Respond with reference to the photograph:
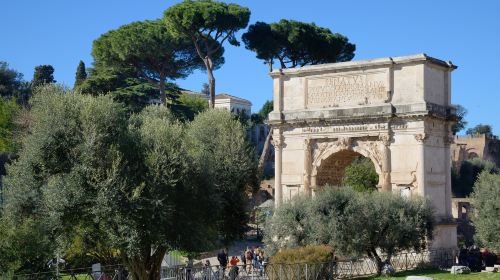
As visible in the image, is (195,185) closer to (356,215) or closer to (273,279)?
(273,279)

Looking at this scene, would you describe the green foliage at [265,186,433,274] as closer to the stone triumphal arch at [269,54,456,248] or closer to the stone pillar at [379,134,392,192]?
the stone triumphal arch at [269,54,456,248]

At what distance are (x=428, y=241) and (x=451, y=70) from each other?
6491 mm

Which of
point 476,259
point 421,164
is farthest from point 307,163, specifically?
point 476,259

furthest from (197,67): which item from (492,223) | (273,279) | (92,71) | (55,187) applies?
(55,187)

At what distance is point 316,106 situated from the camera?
30750 mm

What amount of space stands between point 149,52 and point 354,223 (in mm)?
22619

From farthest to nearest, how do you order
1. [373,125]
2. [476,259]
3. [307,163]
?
1. [307,163]
2. [373,125]
3. [476,259]

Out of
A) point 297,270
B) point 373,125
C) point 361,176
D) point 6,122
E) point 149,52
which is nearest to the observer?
point 297,270

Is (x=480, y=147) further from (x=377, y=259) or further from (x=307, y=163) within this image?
(x=377, y=259)

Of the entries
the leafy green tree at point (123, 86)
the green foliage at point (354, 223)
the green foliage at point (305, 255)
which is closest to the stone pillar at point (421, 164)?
the green foliage at point (354, 223)

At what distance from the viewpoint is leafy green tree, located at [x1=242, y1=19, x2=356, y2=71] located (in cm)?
4134

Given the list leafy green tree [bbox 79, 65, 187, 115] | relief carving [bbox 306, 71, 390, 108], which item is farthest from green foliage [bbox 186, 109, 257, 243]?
leafy green tree [bbox 79, 65, 187, 115]

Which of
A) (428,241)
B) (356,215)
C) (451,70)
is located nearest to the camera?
(356,215)

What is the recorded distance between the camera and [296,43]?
1625 inches
